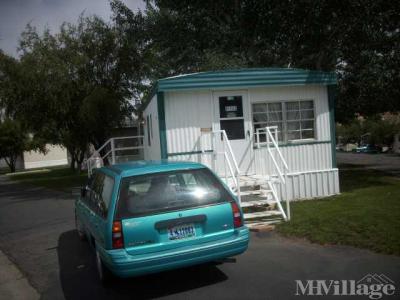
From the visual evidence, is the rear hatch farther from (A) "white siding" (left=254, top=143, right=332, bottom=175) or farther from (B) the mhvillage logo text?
(A) "white siding" (left=254, top=143, right=332, bottom=175)

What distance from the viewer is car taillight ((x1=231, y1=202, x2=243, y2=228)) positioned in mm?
5023

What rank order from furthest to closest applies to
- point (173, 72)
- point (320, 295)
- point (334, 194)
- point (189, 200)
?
point (173, 72)
point (334, 194)
point (189, 200)
point (320, 295)

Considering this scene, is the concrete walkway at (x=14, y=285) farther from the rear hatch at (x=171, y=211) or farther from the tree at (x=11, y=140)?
the tree at (x=11, y=140)

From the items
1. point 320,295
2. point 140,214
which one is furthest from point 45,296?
point 320,295

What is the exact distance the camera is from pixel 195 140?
34.4ft

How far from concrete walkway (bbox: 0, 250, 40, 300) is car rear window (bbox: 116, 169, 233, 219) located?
6.14 ft

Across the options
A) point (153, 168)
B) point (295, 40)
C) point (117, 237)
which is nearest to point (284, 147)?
point (153, 168)

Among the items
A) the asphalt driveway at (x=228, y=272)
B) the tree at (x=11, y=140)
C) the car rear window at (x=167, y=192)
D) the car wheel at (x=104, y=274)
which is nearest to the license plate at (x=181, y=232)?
the car rear window at (x=167, y=192)

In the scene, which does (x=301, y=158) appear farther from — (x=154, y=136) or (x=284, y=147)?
(x=154, y=136)

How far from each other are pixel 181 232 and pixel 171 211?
0.93ft

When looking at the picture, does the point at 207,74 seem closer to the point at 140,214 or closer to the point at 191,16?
the point at 140,214

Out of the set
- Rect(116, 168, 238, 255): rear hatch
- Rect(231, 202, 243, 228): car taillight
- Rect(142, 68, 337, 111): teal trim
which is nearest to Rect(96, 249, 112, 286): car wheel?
Rect(116, 168, 238, 255): rear hatch

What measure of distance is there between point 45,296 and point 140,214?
Result: 1779 mm

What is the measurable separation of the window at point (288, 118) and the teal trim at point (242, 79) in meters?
0.66
